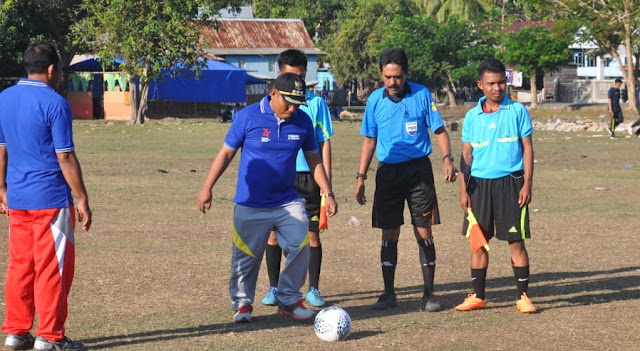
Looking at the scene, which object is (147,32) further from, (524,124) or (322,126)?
(524,124)

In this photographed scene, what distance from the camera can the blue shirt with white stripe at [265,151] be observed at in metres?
7.74

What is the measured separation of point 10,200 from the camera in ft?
22.5

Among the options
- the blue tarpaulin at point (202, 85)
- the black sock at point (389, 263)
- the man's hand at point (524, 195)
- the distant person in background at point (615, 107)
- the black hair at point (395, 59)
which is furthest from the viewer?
the blue tarpaulin at point (202, 85)

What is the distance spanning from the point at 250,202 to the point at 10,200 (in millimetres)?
1795

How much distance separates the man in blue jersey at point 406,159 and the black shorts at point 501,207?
10.7 inches

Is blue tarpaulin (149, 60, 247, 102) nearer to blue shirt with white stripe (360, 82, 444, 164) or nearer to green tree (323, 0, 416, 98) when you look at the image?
green tree (323, 0, 416, 98)

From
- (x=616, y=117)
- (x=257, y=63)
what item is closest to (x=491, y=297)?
(x=616, y=117)

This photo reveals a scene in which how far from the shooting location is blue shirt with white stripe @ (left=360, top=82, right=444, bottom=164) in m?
8.53

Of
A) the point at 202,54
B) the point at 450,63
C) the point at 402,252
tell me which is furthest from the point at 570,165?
the point at 450,63

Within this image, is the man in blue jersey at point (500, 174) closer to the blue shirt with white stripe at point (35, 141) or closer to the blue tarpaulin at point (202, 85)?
the blue shirt with white stripe at point (35, 141)

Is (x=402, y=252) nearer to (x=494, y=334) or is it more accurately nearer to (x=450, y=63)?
(x=494, y=334)

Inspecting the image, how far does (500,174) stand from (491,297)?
4.10 feet

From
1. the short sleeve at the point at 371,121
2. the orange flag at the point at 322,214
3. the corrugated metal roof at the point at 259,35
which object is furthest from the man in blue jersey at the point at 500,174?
the corrugated metal roof at the point at 259,35

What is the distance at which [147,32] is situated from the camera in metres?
49.0
